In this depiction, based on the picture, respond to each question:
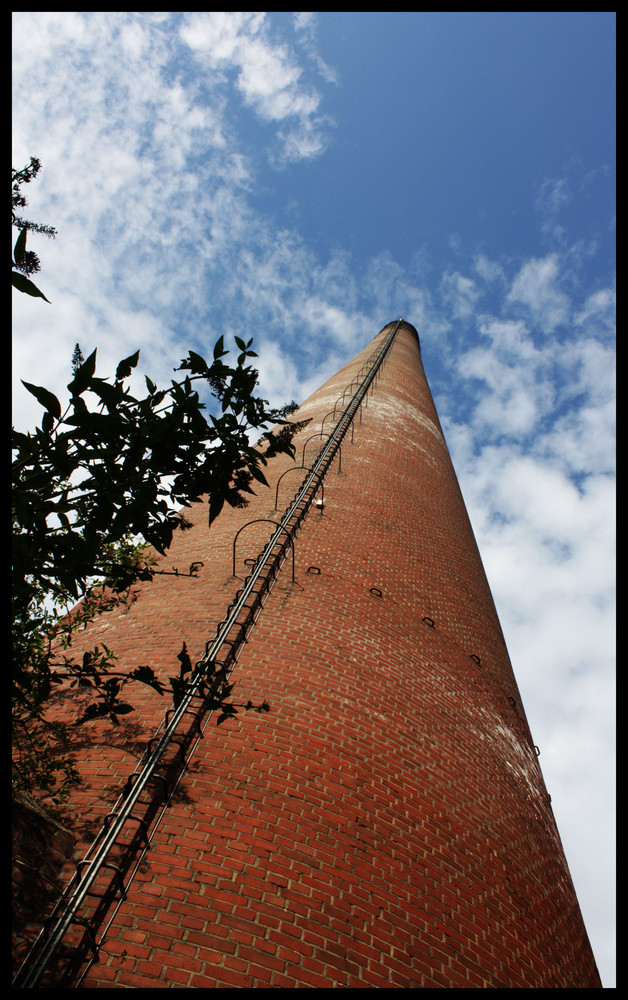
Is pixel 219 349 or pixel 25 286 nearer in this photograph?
pixel 25 286

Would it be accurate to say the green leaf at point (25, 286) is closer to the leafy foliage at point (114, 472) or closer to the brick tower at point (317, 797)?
the leafy foliage at point (114, 472)

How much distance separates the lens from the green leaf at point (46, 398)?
252 centimetres

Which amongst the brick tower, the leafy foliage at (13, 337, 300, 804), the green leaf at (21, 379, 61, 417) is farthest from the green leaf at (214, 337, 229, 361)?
the brick tower

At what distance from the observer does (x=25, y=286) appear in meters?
2.11

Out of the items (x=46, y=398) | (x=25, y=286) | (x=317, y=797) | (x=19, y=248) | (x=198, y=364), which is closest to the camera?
(x=25, y=286)

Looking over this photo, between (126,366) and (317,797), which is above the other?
(126,366)

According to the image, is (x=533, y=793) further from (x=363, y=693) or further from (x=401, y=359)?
(x=401, y=359)

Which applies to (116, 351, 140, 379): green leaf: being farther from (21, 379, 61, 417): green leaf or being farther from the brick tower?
the brick tower

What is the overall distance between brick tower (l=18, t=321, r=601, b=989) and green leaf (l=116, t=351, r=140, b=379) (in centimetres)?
236

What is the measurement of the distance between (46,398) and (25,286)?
57cm

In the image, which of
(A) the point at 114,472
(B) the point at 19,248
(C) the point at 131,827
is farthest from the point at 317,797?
(B) the point at 19,248

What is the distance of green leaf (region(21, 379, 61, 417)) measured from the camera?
252cm

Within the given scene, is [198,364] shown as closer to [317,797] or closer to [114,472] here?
[114,472]
